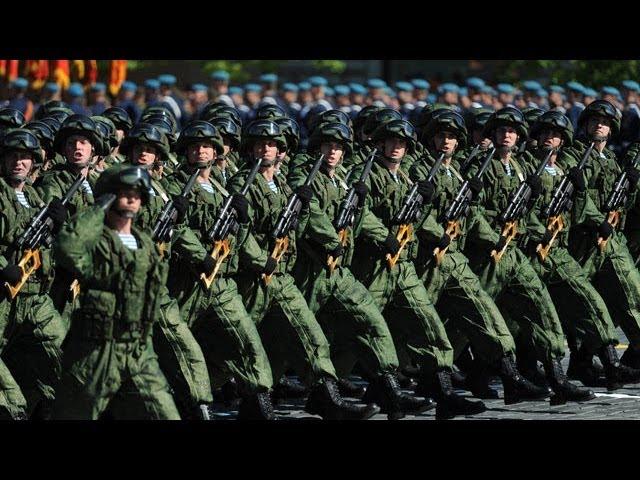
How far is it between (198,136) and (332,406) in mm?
1977

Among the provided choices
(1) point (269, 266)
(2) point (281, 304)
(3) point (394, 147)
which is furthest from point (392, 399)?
(3) point (394, 147)

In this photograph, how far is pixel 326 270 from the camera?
45.7 ft

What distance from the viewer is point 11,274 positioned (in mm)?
12156

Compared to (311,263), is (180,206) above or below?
above

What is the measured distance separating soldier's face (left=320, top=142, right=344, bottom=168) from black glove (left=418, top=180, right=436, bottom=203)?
63 cm

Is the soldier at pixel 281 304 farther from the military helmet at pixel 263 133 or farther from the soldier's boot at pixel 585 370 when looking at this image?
the soldier's boot at pixel 585 370

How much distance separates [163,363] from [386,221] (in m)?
2.69

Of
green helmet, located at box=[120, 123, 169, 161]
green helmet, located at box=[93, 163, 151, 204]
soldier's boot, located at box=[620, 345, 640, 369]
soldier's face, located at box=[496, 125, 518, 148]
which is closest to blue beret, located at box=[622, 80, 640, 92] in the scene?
soldier's boot, located at box=[620, 345, 640, 369]

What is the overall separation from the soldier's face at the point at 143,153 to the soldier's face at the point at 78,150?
33cm

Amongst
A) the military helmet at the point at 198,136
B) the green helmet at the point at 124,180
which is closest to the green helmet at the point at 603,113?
the military helmet at the point at 198,136

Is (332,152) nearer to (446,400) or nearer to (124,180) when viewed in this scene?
(446,400)

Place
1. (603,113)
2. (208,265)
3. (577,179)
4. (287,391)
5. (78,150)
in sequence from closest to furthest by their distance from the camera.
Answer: (208,265) → (78,150) → (287,391) → (577,179) → (603,113)
